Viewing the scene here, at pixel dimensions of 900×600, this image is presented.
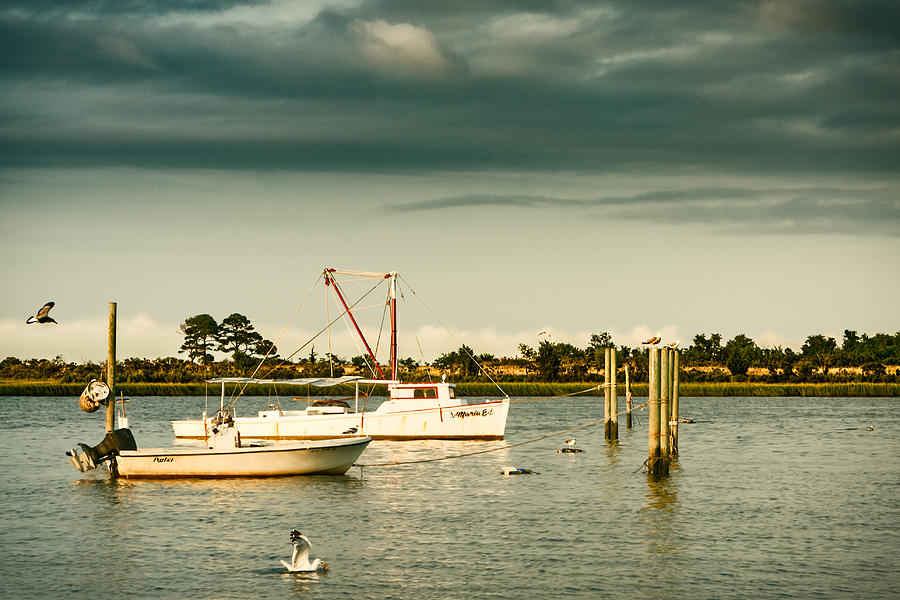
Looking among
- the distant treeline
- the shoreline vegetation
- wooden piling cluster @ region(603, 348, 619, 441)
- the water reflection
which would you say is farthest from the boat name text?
the distant treeline

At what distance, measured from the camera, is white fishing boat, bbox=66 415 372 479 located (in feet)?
110

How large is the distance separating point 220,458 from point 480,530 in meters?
11.1

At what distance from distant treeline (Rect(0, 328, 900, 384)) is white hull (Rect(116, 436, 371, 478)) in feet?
265

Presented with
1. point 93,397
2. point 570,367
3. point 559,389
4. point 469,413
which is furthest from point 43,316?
point 570,367

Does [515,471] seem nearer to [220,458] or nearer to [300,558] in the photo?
[220,458]

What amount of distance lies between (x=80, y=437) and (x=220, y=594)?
43636 millimetres

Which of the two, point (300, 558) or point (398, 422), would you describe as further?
point (398, 422)

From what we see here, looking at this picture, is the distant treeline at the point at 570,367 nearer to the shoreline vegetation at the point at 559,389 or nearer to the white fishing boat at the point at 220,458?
the shoreline vegetation at the point at 559,389

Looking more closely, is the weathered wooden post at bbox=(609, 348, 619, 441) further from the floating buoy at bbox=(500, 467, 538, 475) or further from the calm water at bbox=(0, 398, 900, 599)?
the floating buoy at bbox=(500, 467, 538, 475)

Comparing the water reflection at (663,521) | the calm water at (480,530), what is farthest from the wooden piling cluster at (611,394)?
the water reflection at (663,521)

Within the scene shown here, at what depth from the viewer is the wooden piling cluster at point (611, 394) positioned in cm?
4781

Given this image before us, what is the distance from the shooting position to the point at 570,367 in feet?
450

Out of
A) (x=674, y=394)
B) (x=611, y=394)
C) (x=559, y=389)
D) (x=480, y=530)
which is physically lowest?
(x=480, y=530)

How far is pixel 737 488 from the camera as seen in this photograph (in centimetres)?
3419
